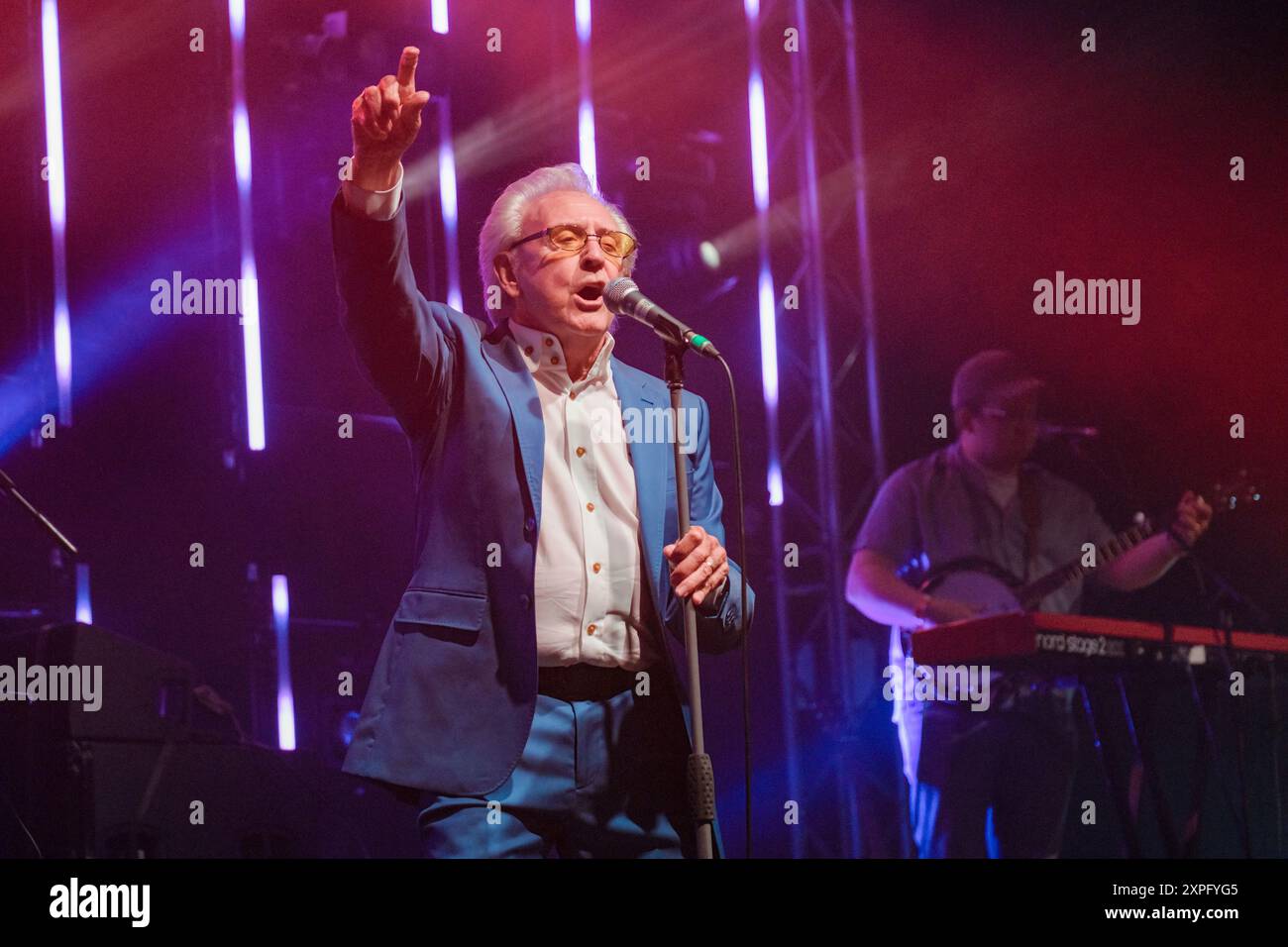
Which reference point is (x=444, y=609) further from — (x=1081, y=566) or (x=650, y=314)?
(x=1081, y=566)

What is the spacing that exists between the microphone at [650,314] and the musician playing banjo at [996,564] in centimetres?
184

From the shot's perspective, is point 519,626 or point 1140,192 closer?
point 519,626

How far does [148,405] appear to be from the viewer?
4.15 m

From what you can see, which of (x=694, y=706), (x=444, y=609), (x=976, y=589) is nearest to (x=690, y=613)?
(x=694, y=706)

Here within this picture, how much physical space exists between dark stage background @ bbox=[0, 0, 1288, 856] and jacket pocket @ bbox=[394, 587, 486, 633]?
5.25 ft

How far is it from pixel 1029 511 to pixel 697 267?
133 cm

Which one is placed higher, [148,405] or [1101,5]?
[1101,5]

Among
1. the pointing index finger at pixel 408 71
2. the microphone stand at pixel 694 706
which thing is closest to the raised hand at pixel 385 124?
the pointing index finger at pixel 408 71

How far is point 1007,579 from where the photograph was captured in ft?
14.1

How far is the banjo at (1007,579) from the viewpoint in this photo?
4.18 m

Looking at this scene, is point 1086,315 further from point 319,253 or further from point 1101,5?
point 319,253

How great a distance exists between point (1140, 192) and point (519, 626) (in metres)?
3.07

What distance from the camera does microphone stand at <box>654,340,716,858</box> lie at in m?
2.47
